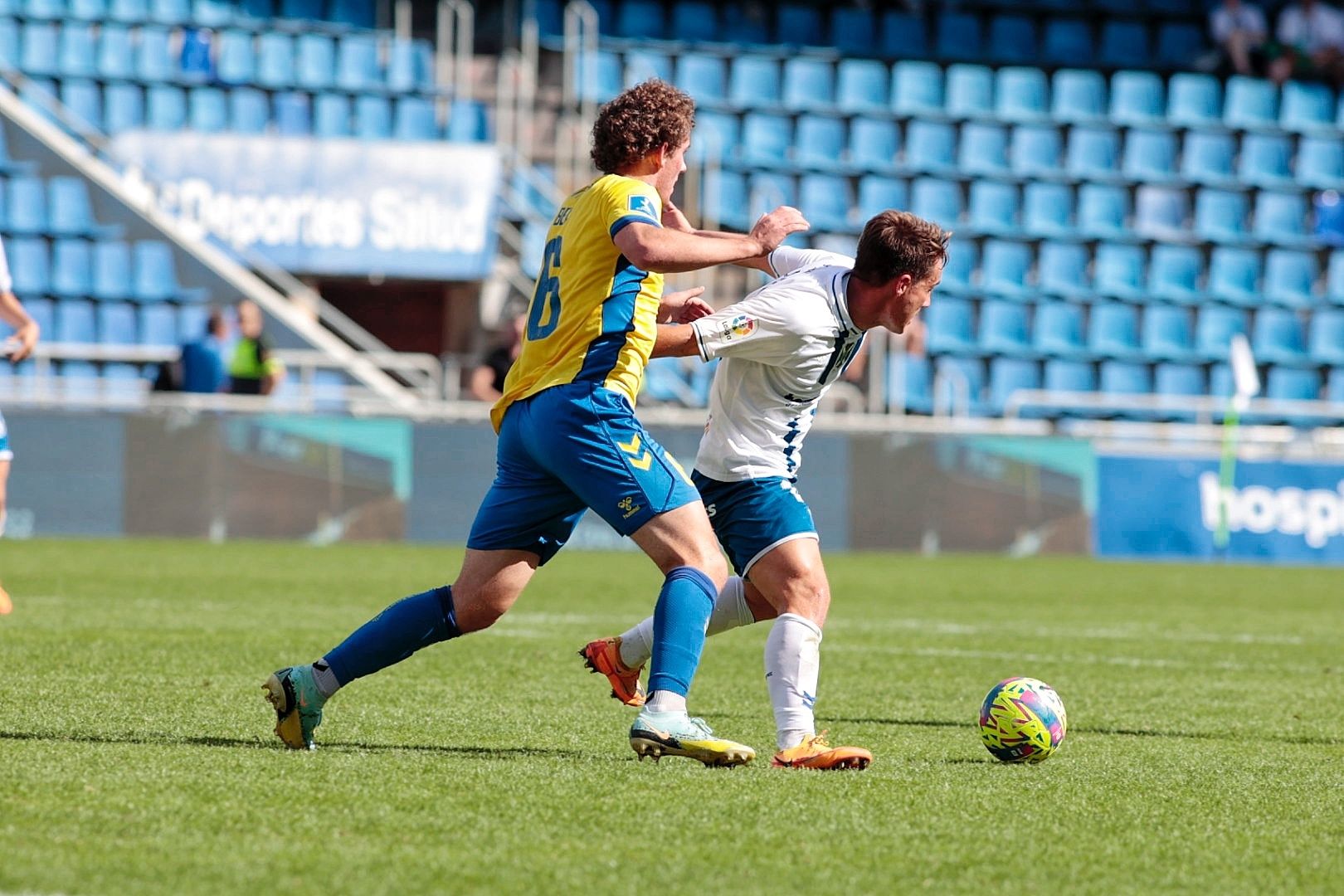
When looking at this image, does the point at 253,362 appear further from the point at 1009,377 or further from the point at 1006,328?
the point at 1006,328

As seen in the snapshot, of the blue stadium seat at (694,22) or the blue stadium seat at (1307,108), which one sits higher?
the blue stadium seat at (694,22)

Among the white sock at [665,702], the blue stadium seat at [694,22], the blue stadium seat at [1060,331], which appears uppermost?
the blue stadium seat at [694,22]

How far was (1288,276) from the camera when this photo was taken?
2305 centimetres

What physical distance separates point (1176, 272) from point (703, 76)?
20.6 feet

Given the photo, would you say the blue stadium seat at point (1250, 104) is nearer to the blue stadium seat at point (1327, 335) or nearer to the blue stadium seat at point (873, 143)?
the blue stadium seat at point (1327, 335)

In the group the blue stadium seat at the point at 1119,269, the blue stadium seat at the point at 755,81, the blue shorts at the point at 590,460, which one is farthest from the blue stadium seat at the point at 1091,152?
the blue shorts at the point at 590,460

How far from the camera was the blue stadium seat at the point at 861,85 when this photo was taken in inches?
907

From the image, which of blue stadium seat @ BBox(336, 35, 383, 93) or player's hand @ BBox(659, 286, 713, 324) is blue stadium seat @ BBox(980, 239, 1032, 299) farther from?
→ player's hand @ BBox(659, 286, 713, 324)

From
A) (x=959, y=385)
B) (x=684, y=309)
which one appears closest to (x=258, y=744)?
(x=684, y=309)

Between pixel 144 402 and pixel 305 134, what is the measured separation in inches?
216

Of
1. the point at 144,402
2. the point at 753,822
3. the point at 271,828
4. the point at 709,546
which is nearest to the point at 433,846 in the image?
the point at 271,828

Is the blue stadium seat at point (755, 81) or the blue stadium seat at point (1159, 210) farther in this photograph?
the blue stadium seat at point (1159, 210)

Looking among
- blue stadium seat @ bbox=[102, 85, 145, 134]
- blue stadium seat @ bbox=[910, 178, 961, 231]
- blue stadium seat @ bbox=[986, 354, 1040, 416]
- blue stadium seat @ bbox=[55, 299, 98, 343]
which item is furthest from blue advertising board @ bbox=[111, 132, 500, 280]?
blue stadium seat @ bbox=[986, 354, 1040, 416]

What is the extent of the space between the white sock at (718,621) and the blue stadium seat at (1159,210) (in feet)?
59.4
